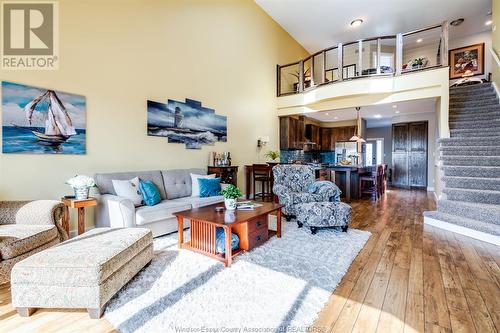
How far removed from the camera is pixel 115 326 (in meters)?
1.60

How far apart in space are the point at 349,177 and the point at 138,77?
215 inches

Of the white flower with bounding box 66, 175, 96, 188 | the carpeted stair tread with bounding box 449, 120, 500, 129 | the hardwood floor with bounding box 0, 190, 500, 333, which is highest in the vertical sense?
the carpeted stair tread with bounding box 449, 120, 500, 129

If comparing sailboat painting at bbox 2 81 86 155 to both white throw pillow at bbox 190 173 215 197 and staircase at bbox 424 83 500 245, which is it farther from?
staircase at bbox 424 83 500 245

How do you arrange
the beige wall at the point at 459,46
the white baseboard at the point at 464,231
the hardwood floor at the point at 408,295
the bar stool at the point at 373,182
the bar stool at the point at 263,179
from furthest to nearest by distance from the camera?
the beige wall at the point at 459,46 → the bar stool at the point at 373,182 → the bar stool at the point at 263,179 → the white baseboard at the point at 464,231 → the hardwood floor at the point at 408,295

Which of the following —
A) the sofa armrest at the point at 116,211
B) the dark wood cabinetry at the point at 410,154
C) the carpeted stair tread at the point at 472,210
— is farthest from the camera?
the dark wood cabinetry at the point at 410,154

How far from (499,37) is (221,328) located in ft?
24.1

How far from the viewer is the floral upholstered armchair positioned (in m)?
3.88

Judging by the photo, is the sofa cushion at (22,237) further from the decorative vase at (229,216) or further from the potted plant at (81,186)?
the decorative vase at (229,216)

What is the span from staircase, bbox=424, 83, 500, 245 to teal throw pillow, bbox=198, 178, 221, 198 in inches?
140

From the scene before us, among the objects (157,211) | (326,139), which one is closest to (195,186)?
(157,211)

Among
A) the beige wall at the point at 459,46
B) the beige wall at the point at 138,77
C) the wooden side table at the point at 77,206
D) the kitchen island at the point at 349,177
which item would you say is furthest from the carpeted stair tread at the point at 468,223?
the beige wall at the point at 459,46

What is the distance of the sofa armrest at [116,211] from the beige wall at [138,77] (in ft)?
1.79

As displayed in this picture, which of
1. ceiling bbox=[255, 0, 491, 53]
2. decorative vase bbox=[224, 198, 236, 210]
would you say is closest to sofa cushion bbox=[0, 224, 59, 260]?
decorative vase bbox=[224, 198, 236, 210]

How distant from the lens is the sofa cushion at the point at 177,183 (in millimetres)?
3961
